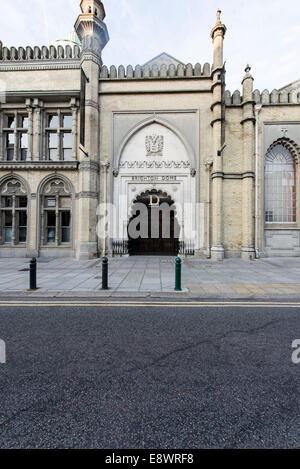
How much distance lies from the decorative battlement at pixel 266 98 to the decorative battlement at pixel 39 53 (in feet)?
32.8

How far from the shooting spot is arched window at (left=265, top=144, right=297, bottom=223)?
43.8 feet

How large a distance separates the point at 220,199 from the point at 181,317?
962 centimetres

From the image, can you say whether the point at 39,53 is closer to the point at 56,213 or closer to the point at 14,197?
the point at 14,197

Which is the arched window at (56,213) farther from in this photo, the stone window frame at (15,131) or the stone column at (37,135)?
the stone window frame at (15,131)

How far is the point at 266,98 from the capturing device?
42.3ft

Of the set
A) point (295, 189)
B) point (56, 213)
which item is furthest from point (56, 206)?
point (295, 189)

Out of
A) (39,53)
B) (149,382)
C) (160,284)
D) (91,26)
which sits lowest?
(149,382)

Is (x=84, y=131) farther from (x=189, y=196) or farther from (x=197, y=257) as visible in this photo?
(x=197, y=257)

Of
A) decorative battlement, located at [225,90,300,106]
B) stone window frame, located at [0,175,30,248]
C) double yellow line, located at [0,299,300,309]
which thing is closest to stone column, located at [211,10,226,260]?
decorative battlement, located at [225,90,300,106]

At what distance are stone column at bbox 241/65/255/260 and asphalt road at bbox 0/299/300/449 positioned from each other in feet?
28.8

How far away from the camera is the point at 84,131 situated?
12.4 m

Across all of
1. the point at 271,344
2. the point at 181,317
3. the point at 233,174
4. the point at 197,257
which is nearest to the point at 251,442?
the point at 271,344

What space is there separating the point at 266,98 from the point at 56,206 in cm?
1496

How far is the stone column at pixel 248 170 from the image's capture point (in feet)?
40.4
